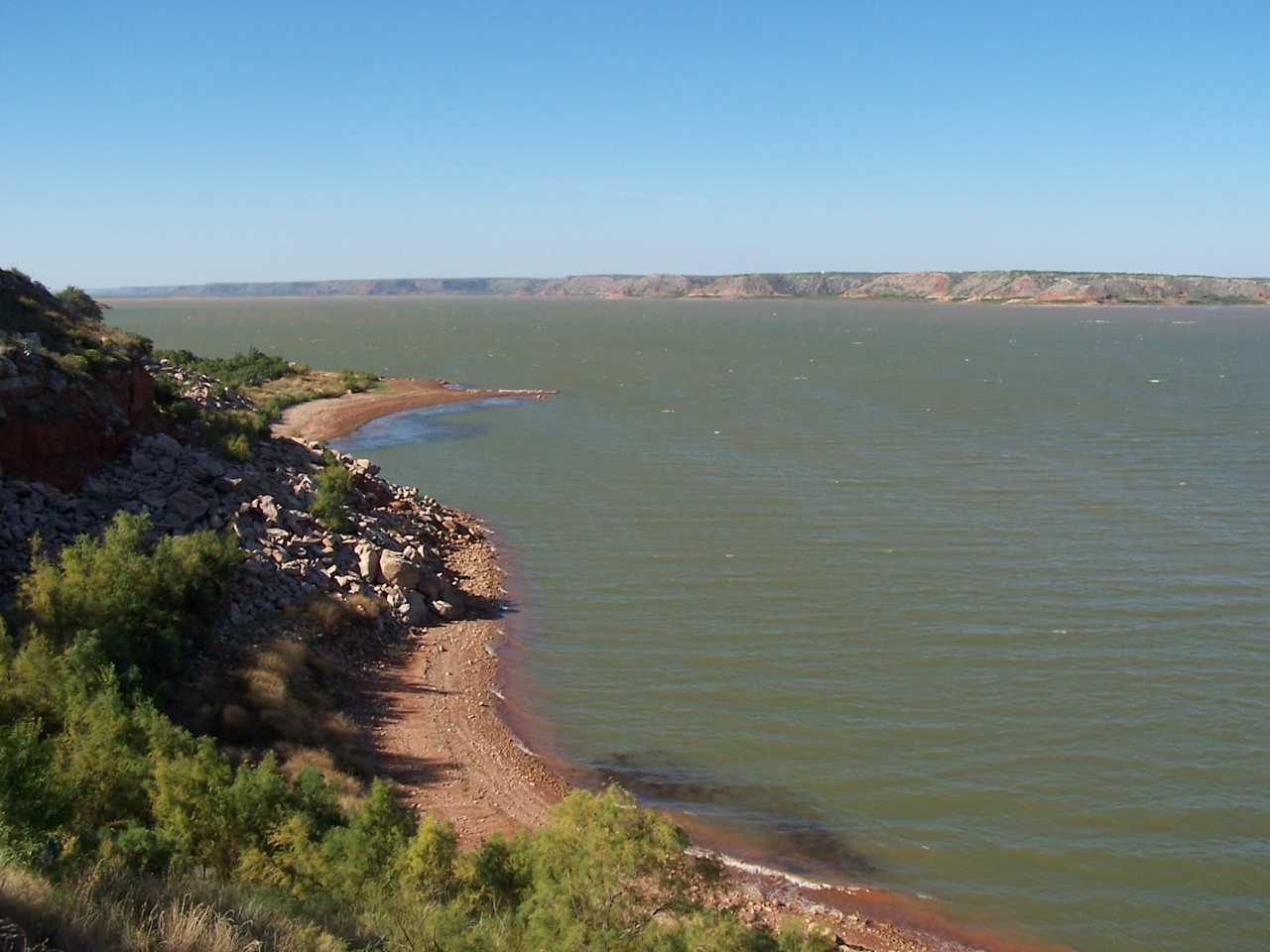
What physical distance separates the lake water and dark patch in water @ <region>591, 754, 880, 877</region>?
51 millimetres

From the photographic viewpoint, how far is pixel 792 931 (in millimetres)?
10227

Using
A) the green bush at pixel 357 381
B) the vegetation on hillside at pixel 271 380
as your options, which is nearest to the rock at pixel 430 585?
the vegetation on hillside at pixel 271 380

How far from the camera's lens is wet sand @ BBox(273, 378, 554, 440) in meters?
47.5

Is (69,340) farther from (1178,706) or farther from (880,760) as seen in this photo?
(1178,706)

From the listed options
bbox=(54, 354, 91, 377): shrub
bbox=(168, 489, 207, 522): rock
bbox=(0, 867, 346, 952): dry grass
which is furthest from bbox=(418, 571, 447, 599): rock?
bbox=(0, 867, 346, 952): dry grass

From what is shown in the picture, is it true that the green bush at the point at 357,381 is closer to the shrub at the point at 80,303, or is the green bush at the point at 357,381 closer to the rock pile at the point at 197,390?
the rock pile at the point at 197,390

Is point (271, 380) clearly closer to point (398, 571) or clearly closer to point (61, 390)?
point (61, 390)

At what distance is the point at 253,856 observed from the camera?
10.2m

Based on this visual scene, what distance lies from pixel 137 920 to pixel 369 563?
1524 cm

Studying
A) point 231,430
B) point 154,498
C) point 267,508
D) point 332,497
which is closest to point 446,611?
point 332,497

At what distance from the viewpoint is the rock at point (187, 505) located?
20953 mm

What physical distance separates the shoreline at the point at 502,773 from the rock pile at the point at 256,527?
131 centimetres

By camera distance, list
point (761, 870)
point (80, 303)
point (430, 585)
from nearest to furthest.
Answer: point (761, 870), point (430, 585), point (80, 303)

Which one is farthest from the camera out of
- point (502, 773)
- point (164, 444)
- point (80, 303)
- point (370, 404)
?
point (370, 404)
